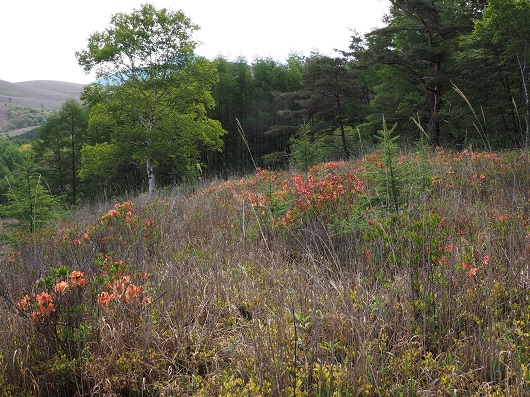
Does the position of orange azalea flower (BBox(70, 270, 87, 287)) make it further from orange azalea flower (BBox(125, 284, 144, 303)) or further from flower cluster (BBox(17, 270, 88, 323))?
orange azalea flower (BBox(125, 284, 144, 303))

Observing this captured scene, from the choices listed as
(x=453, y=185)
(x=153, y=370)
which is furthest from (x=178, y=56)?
(x=153, y=370)

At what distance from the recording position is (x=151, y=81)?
16594 mm

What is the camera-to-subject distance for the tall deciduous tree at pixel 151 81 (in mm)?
16234

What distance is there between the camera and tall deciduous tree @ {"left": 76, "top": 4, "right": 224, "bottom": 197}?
1623 cm

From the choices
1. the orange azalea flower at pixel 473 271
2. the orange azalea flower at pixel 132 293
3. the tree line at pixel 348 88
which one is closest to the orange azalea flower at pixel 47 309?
the orange azalea flower at pixel 132 293

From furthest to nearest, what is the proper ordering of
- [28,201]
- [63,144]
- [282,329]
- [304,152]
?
1. [63,144]
2. [304,152]
3. [28,201]
4. [282,329]

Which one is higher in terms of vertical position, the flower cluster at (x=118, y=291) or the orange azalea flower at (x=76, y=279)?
the orange azalea flower at (x=76, y=279)

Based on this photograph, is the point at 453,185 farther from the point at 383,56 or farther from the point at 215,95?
the point at 215,95

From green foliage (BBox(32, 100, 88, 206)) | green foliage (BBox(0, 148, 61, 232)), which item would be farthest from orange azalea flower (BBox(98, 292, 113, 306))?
green foliage (BBox(32, 100, 88, 206))

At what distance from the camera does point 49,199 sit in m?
6.52

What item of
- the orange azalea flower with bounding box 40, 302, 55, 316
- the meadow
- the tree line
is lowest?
the meadow

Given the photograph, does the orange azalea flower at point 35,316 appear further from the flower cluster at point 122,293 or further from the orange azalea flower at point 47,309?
the flower cluster at point 122,293

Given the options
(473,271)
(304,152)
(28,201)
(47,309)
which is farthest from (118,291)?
(304,152)

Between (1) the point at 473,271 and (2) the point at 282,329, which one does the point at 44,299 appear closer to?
(2) the point at 282,329
